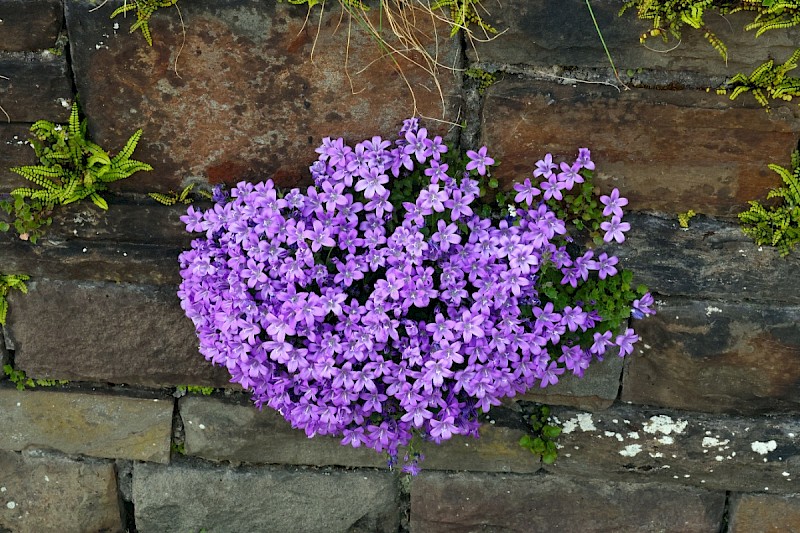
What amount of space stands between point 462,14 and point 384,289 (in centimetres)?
96

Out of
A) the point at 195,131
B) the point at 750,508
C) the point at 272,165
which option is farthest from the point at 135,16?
the point at 750,508

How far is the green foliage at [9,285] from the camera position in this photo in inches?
113

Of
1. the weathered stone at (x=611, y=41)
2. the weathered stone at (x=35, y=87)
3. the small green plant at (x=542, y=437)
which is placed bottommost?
the small green plant at (x=542, y=437)

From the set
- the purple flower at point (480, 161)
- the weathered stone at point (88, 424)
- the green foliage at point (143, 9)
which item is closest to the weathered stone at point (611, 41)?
the purple flower at point (480, 161)

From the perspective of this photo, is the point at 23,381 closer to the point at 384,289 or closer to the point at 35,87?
the point at 35,87

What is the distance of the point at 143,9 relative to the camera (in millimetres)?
2424

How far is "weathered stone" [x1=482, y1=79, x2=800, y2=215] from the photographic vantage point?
2457 millimetres

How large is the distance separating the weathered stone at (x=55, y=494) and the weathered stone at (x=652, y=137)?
2.31 meters

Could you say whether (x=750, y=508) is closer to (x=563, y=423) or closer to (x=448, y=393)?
(x=563, y=423)

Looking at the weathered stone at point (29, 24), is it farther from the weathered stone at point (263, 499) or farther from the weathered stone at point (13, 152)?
the weathered stone at point (263, 499)

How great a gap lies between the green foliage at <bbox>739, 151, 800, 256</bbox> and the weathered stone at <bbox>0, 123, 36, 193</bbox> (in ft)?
8.76

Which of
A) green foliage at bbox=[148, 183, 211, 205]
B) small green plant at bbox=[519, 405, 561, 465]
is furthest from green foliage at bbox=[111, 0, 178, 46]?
small green plant at bbox=[519, 405, 561, 465]

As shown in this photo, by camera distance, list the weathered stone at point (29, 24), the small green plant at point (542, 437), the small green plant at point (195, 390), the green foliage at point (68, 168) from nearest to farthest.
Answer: the weathered stone at point (29, 24) < the green foliage at point (68, 168) < the small green plant at point (542, 437) < the small green plant at point (195, 390)

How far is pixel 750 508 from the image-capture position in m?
3.03
